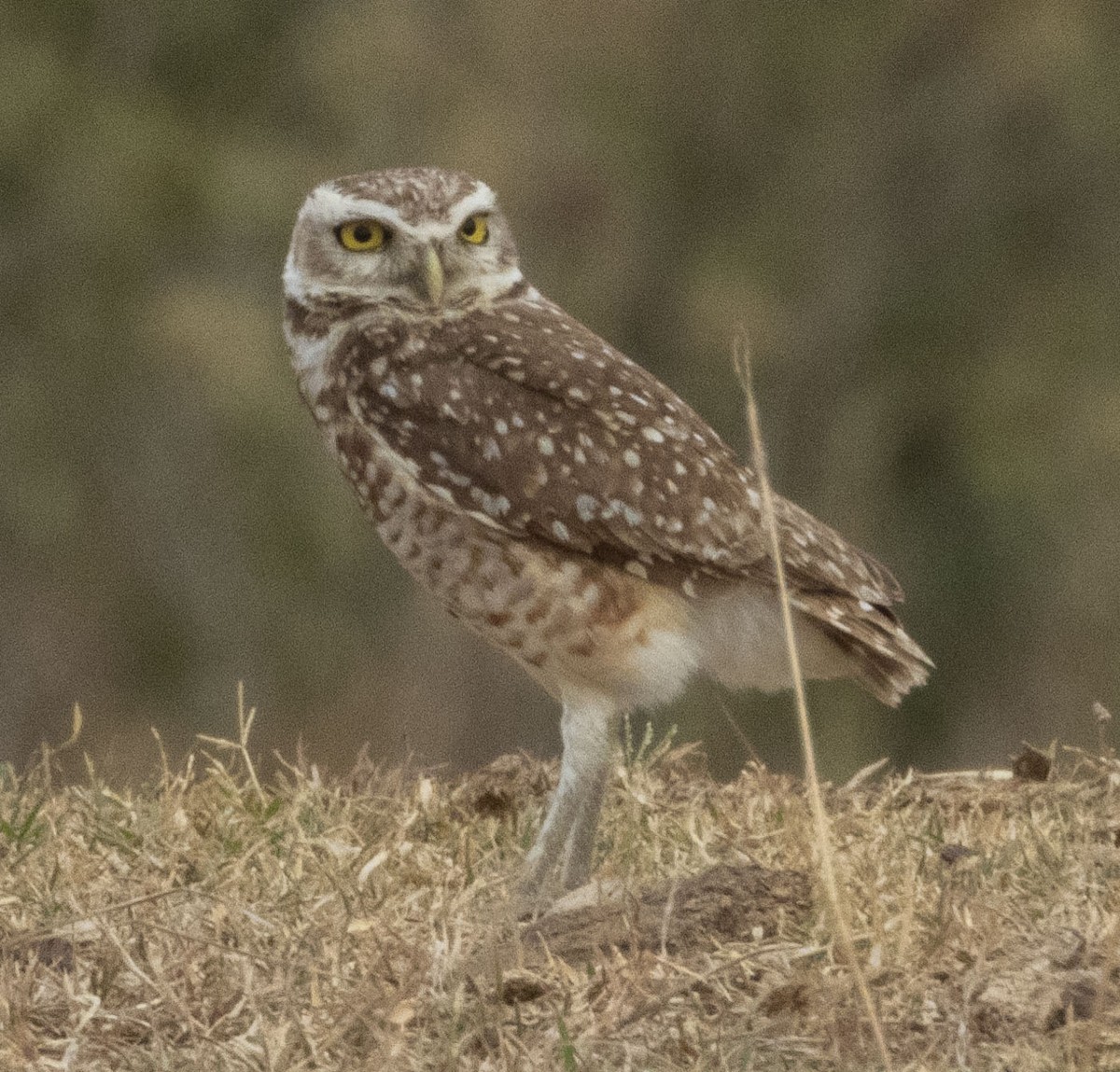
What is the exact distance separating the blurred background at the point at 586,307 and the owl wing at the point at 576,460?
932 centimetres

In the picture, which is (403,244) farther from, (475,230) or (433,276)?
(475,230)

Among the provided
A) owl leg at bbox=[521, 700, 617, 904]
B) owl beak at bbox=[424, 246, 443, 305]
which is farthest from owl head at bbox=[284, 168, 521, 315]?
owl leg at bbox=[521, 700, 617, 904]

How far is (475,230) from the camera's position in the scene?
5.56 metres

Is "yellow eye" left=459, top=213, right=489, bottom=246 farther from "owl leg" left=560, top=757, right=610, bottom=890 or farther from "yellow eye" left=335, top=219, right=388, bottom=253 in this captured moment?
"owl leg" left=560, top=757, right=610, bottom=890

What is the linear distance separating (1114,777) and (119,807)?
83.2 inches

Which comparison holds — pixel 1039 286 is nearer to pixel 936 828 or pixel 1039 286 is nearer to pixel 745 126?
pixel 745 126

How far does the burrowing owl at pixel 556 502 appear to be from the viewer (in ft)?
16.6

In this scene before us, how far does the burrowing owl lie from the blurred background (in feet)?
29.9

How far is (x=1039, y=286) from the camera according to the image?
1873 centimetres

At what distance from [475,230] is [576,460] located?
28.7 inches

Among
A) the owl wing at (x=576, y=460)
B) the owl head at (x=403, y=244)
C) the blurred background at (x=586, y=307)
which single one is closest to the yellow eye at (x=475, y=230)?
the owl head at (x=403, y=244)

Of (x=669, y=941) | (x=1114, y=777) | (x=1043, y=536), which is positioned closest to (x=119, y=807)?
(x=669, y=941)

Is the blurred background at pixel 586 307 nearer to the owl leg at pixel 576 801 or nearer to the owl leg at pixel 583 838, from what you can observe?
the owl leg at pixel 576 801

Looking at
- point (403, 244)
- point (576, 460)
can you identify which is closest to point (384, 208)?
point (403, 244)
